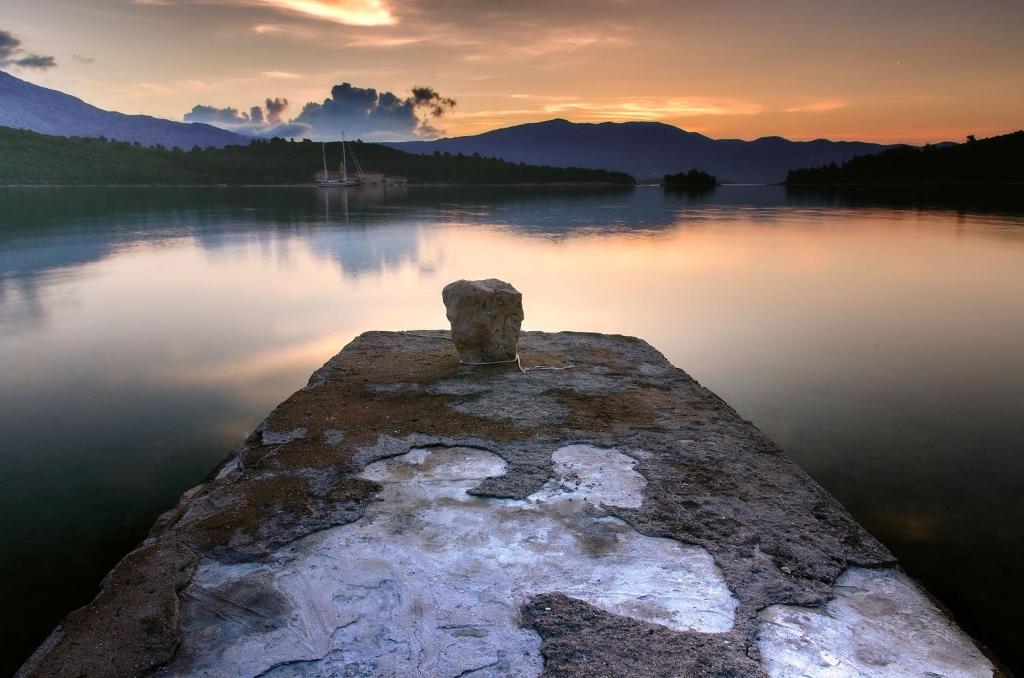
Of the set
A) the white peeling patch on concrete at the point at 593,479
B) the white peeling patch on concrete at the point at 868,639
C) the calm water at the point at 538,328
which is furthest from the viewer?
the calm water at the point at 538,328

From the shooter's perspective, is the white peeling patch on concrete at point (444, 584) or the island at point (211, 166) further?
the island at point (211, 166)

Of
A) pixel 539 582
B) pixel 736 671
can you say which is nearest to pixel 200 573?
pixel 539 582

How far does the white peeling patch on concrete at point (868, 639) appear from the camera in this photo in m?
3.48

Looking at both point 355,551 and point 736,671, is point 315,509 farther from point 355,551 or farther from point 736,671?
point 736,671

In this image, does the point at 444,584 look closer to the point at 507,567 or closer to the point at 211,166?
the point at 507,567

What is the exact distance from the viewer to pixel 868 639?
3.71 m

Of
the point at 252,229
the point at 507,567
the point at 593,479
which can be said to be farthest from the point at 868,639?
the point at 252,229

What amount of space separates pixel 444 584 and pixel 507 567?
44cm

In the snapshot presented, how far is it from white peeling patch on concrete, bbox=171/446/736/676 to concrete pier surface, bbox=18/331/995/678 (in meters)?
0.01

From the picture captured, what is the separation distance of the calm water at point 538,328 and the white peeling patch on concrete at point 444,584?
1.73m

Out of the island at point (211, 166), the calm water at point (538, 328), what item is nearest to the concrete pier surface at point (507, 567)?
the calm water at point (538, 328)

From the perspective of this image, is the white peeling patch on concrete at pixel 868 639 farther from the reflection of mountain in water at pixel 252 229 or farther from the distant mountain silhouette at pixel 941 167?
the distant mountain silhouette at pixel 941 167

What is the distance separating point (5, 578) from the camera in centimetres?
482

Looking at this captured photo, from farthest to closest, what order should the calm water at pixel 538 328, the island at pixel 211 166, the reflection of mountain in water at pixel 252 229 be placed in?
the island at pixel 211 166 < the reflection of mountain in water at pixel 252 229 < the calm water at pixel 538 328
